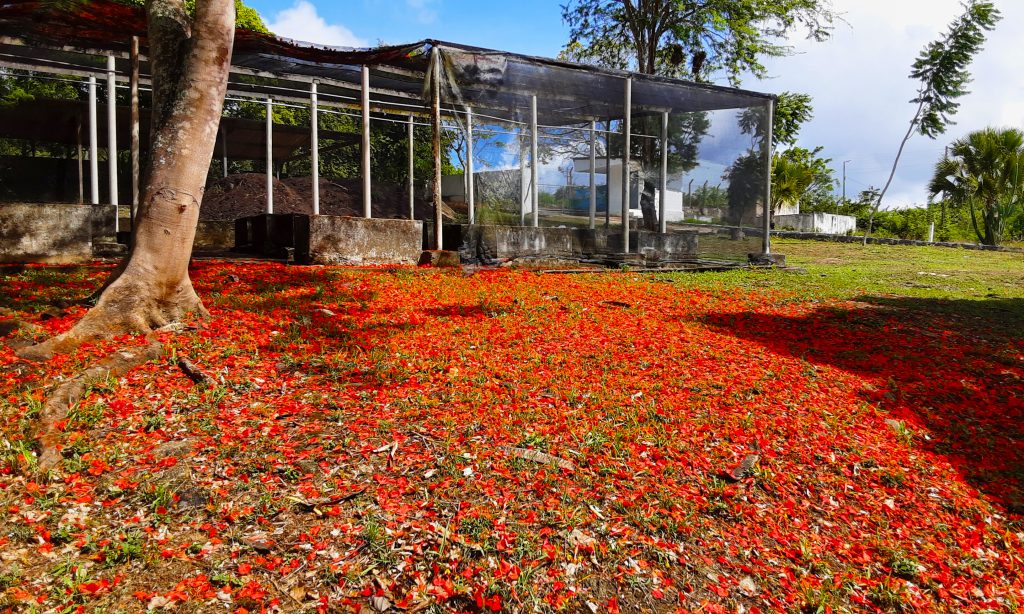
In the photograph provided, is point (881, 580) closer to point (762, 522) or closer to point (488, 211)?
point (762, 522)

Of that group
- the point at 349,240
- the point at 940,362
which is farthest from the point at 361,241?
the point at 940,362

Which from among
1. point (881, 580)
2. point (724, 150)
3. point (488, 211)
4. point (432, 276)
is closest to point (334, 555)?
point (881, 580)

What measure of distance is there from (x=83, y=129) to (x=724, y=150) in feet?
55.0

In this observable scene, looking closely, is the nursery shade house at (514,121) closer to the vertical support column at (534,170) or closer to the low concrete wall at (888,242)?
the vertical support column at (534,170)

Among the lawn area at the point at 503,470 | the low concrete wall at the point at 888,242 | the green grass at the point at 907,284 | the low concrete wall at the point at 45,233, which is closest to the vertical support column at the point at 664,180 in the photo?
the green grass at the point at 907,284

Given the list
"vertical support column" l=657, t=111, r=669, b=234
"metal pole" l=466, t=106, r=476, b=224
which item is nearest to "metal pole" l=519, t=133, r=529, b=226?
"metal pole" l=466, t=106, r=476, b=224

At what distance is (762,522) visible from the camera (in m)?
3.36

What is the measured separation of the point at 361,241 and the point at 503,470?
20.4 ft

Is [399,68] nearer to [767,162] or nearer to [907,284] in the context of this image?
[767,162]

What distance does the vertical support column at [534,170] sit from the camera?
1097 cm

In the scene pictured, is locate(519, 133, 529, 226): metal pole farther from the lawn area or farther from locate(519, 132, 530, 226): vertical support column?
the lawn area

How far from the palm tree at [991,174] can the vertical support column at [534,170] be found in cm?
2662

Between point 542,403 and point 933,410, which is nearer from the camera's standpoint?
point 542,403

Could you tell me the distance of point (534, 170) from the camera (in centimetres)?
1107
